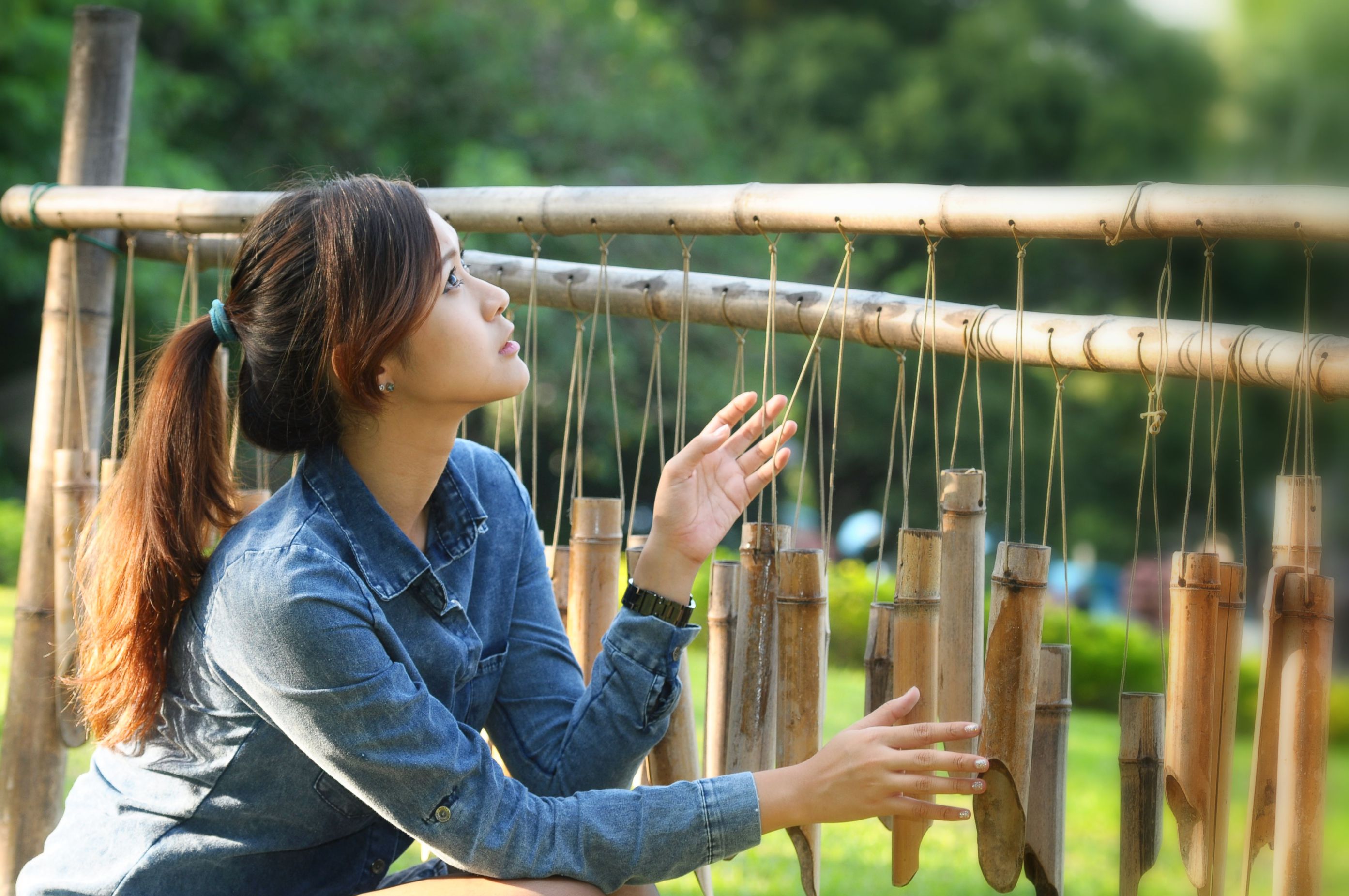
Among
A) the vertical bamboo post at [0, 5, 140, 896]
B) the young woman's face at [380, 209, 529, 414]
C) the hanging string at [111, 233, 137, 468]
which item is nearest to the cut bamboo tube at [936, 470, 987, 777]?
the young woman's face at [380, 209, 529, 414]

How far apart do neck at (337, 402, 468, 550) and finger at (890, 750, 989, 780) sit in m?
0.88

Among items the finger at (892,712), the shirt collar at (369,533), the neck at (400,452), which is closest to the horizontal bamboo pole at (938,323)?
the finger at (892,712)

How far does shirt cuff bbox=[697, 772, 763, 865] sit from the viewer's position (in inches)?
75.1

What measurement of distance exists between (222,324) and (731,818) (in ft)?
3.84

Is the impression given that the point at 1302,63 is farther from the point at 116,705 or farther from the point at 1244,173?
the point at 116,705

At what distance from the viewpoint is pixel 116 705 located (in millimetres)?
1991

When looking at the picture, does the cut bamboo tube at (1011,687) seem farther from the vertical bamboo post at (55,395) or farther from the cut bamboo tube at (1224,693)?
the vertical bamboo post at (55,395)

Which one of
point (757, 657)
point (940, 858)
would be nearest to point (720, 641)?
point (757, 657)

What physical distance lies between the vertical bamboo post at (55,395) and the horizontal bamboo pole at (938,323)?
17.9 inches

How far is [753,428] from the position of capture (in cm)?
212

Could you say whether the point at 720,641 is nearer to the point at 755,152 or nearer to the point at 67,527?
the point at 67,527

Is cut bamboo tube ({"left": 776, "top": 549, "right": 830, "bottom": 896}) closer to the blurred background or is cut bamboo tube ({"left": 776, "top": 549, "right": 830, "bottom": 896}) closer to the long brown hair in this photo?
the long brown hair

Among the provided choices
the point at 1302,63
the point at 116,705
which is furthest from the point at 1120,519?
the point at 1302,63

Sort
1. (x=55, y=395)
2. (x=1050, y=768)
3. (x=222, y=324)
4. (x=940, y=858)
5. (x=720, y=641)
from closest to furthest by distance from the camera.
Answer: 1. (x=1050, y=768)
2. (x=222, y=324)
3. (x=720, y=641)
4. (x=55, y=395)
5. (x=940, y=858)
